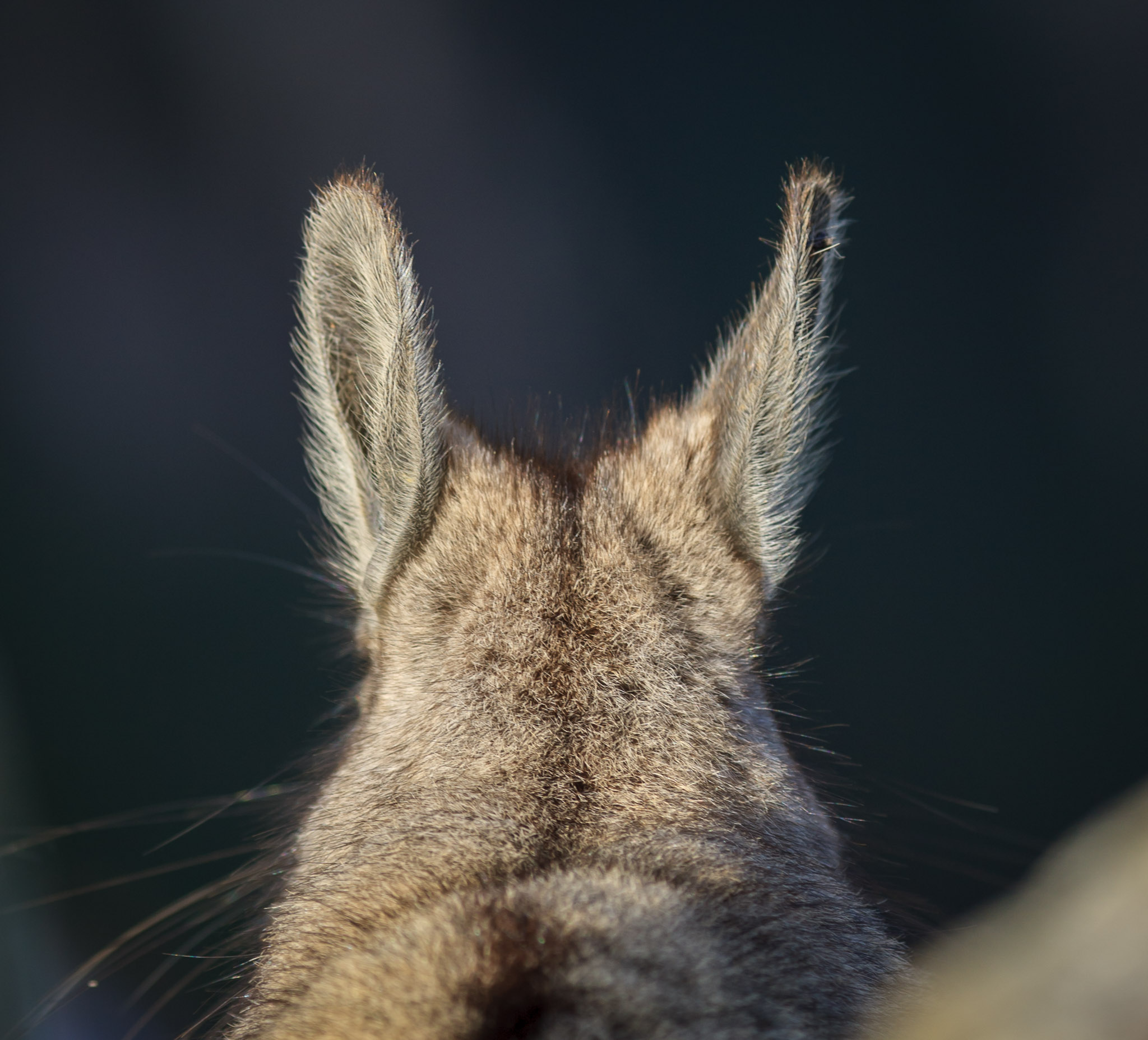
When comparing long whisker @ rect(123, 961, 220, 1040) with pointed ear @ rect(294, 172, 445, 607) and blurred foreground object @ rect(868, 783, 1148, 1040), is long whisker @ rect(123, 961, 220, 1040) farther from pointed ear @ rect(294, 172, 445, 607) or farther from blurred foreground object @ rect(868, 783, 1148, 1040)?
blurred foreground object @ rect(868, 783, 1148, 1040)

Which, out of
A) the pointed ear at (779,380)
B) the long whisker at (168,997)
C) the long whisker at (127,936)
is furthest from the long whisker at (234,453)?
the pointed ear at (779,380)

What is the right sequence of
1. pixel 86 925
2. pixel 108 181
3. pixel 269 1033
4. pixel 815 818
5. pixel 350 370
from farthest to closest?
1. pixel 108 181
2. pixel 86 925
3. pixel 350 370
4. pixel 815 818
5. pixel 269 1033

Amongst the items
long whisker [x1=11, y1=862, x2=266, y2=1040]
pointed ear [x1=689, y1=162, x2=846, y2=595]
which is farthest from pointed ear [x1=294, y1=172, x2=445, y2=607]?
long whisker [x1=11, y1=862, x2=266, y2=1040]

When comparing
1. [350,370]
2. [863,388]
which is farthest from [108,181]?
[863,388]


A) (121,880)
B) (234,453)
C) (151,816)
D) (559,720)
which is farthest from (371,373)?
(151,816)

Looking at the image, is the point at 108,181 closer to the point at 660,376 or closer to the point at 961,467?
the point at 660,376

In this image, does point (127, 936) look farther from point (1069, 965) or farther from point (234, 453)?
point (234, 453)

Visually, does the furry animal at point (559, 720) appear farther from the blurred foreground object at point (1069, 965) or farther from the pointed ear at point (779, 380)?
the blurred foreground object at point (1069, 965)
